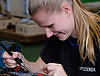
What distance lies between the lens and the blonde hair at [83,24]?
93 centimetres

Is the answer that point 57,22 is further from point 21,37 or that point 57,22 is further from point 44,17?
point 21,37

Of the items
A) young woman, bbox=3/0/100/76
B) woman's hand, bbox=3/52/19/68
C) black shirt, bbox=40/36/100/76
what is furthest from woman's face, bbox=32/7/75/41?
woman's hand, bbox=3/52/19/68

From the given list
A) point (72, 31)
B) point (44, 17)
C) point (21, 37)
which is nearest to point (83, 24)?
point (72, 31)

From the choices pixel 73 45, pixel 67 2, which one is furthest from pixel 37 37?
pixel 67 2

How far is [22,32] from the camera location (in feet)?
6.77

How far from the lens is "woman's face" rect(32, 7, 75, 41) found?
94 cm

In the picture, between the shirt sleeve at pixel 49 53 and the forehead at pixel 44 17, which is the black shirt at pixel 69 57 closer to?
the shirt sleeve at pixel 49 53

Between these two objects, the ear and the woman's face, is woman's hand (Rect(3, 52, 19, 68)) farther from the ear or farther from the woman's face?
the ear

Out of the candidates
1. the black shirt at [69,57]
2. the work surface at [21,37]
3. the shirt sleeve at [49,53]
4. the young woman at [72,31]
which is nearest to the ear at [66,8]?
the young woman at [72,31]

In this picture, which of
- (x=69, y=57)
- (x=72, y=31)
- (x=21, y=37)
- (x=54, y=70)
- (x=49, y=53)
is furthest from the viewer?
(x=21, y=37)

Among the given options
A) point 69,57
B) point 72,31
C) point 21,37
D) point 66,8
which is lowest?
point 21,37

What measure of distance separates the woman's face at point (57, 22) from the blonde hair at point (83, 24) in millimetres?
25

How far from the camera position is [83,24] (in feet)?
3.37

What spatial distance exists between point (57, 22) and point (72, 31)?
0.48ft
